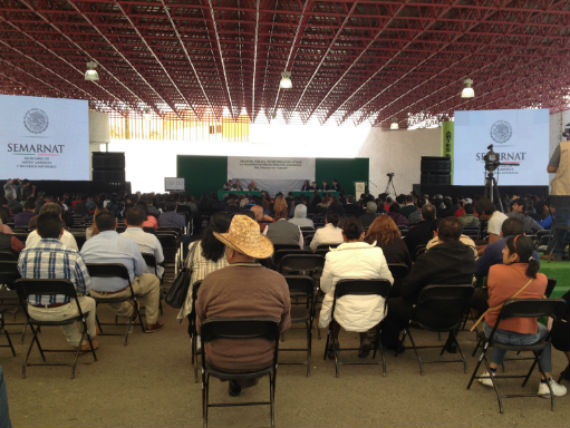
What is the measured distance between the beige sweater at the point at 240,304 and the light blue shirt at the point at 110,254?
1.63m

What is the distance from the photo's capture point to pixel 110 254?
12.4 feet

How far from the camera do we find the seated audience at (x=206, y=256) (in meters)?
3.26

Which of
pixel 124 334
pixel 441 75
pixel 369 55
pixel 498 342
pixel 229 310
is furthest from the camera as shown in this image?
pixel 441 75

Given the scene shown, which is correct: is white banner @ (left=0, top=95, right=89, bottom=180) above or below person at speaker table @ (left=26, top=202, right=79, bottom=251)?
above

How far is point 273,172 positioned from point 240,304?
17.5 metres

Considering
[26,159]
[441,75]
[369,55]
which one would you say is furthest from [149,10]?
[441,75]

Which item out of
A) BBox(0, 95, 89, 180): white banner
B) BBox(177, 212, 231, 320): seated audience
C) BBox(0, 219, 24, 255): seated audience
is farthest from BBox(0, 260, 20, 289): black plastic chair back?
BBox(0, 95, 89, 180): white banner

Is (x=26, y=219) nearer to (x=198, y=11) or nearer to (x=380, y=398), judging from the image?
(x=380, y=398)

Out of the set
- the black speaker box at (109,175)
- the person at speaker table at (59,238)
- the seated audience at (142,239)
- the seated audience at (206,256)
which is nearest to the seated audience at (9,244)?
the person at speaker table at (59,238)

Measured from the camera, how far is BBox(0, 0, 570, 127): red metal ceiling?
34.9ft

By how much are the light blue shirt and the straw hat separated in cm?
165

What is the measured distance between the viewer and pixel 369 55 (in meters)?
13.8

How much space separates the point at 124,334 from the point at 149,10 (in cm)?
1023

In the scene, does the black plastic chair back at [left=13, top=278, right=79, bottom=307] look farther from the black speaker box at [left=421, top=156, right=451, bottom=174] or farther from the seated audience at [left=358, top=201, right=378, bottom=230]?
the black speaker box at [left=421, top=156, right=451, bottom=174]
